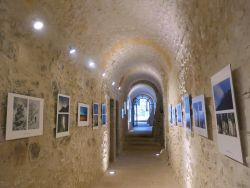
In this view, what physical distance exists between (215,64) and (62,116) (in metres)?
2.15

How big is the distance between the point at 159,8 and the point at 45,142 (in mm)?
2614

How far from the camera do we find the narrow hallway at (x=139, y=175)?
→ 15.4ft

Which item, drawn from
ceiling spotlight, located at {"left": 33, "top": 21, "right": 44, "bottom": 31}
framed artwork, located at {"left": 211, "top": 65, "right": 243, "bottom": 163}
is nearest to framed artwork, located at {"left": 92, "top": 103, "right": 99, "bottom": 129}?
ceiling spotlight, located at {"left": 33, "top": 21, "right": 44, "bottom": 31}

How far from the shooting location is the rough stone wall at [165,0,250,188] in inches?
52.8

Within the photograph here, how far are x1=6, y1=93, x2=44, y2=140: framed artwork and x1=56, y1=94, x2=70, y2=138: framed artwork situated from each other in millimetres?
463

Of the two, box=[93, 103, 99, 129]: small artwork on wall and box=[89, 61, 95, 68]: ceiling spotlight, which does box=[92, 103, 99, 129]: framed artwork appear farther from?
box=[89, 61, 95, 68]: ceiling spotlight

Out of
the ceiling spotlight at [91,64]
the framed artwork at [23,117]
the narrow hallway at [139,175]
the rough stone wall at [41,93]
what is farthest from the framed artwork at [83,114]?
the narrow hallway at [139,175]

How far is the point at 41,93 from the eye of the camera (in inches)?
101

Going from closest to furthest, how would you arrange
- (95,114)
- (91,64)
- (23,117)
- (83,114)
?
1. (23,117)
2. (83,114)
3. (91,64)
4. (95,114)

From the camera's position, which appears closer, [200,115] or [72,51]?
[200,115]

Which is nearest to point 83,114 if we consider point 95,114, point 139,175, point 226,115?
point 95,114

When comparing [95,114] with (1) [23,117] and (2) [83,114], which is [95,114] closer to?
(2) [83,114]

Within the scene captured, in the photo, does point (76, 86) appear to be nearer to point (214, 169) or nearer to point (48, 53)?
point (48, 53)

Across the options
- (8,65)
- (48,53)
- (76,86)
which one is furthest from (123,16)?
(8,65)
